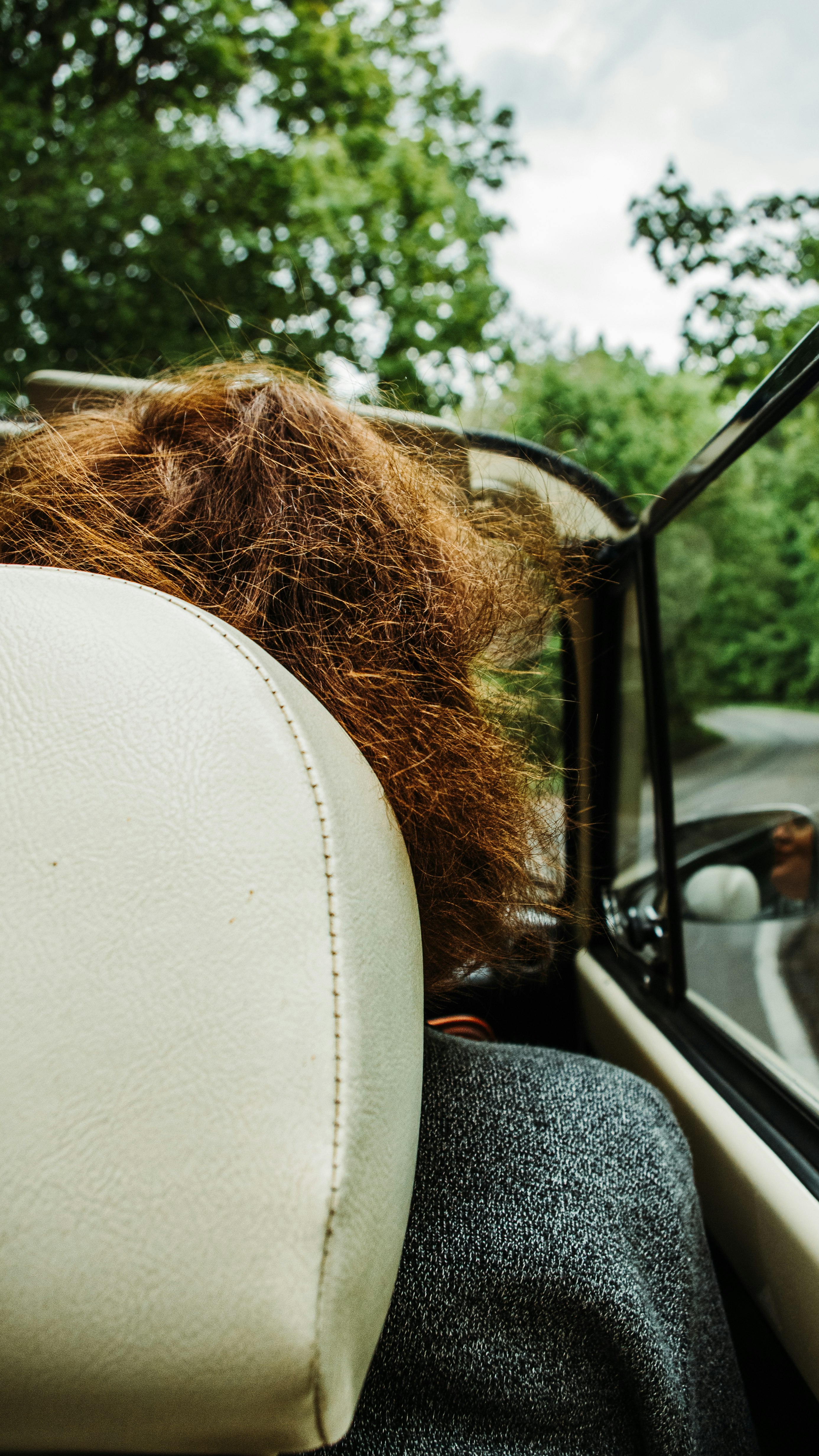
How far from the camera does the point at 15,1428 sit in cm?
51

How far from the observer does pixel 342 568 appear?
855 millimetres

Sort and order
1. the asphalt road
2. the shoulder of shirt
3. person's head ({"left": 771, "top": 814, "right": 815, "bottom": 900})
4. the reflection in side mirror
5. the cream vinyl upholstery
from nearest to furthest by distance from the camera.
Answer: the cream vinyl upholstery < the shoulder of shirt < the reflection in side mirror < person's head ({"left": 771, "top": 814, "right": 815, "bottom": 900}) < the asphalt road

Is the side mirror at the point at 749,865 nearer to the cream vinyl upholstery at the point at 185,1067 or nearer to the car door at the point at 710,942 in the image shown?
the car door at the point at 710,942

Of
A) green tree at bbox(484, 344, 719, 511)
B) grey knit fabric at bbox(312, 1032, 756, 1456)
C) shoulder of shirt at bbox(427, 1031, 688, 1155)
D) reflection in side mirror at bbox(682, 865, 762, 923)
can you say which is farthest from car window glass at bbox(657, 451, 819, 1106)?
green tree at bbox(484, 344, 719, 511)

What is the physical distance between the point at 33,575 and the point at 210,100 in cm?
1154

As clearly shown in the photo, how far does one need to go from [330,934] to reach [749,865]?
1.97 meters

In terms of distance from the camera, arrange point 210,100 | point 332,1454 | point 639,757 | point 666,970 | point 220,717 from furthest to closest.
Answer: point 210,100 < point 639,757 < point 666,970 < point 332,1454 < point 220,717

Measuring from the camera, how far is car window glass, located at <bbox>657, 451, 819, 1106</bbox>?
86.1 inches

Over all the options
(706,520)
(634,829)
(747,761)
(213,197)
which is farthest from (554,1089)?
(213,197)

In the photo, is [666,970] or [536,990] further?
[536,990]

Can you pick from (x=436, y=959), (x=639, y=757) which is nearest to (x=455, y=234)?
(x=639, y=757)

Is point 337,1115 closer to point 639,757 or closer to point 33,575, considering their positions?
point 33,575

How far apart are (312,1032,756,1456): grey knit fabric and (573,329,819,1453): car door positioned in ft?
0.77

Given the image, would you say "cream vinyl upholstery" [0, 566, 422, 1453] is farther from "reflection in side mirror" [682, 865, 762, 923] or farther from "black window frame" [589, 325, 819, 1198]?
"reflection in side mirror" [682, 865, 762, 923]
